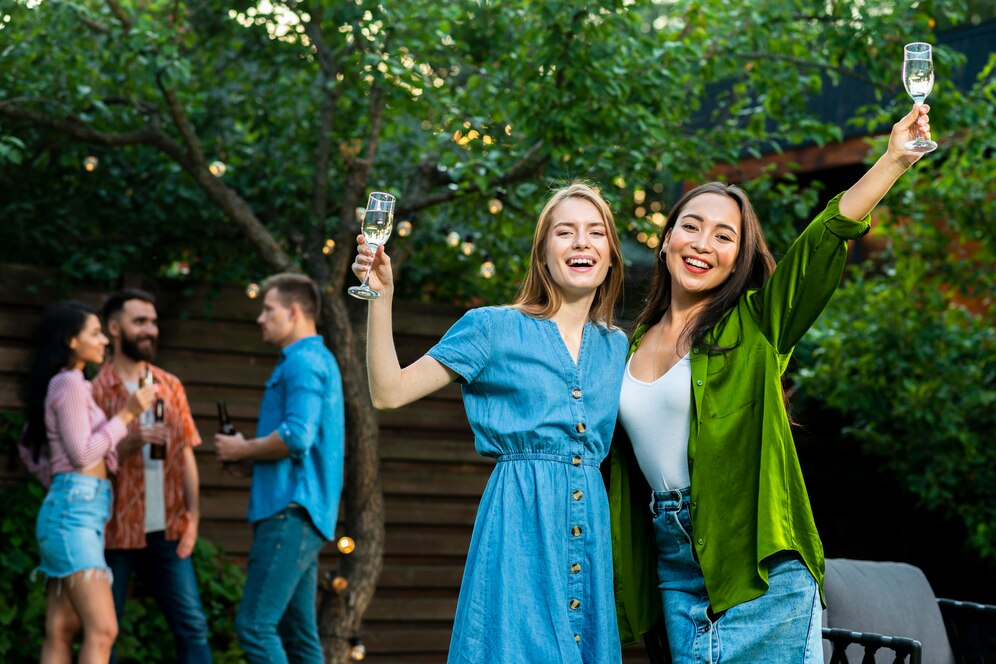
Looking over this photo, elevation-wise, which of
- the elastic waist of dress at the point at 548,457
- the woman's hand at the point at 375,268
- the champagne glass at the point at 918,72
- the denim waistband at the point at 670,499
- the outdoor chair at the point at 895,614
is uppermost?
the champagne glass at the point at 918,72

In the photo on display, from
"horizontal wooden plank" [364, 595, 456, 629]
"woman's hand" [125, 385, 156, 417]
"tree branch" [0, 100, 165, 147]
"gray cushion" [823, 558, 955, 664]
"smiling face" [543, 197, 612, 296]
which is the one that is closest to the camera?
"smiling face" [543, 197, 612, 296]

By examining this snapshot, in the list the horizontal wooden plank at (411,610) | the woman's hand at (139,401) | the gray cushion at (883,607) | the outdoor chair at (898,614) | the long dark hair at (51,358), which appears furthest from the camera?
the horizontal wooden plank at (411,610)

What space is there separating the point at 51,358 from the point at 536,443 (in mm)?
2871

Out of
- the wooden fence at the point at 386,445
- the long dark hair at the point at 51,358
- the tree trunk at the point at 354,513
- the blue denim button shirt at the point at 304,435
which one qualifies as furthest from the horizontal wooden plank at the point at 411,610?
the long dark hair at the point at 51,358

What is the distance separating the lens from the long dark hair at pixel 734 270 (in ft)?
8.67

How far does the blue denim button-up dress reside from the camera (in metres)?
2.51

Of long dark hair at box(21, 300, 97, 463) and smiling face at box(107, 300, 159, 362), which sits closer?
long dark hair at box(21, 300, 97, 463)

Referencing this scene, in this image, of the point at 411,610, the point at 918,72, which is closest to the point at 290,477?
the point at 411,610

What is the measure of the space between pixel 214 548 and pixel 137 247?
152cm

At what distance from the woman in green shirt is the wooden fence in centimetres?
360

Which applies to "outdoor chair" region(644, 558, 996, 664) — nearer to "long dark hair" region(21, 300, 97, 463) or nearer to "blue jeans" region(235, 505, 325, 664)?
"blue jeans" region(235, 505, 325, 664)

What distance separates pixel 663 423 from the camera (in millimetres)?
2609

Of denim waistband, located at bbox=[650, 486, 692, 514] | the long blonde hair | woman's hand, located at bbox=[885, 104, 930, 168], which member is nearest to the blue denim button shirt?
the long blonde hair

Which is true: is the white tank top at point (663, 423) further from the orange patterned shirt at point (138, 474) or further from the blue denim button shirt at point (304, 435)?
the orange patterned shirt at point (138, 474)
